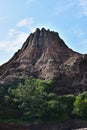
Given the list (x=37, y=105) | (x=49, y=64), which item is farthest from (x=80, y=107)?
(x=49, y=64)

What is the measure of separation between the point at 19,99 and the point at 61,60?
24.2m

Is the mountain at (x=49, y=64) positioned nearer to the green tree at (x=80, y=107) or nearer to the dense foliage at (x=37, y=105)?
the dense foliage at (x=37, y=105)

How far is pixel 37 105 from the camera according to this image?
57.3 m

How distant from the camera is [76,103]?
60.2 metres

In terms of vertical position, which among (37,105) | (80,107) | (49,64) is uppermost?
(49,64)

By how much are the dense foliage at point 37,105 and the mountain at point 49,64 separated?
815 cm

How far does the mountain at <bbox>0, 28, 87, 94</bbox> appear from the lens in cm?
7338

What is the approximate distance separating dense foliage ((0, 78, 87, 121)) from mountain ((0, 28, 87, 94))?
26.8 ft

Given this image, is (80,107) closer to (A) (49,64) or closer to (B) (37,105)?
(B) (37,105)

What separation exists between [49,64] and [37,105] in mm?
22340

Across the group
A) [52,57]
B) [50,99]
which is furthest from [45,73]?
[50,99]

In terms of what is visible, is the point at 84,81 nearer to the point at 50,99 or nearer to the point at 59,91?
the point at 59,91

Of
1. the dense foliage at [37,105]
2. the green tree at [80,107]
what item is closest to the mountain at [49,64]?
the dense foliage at [37,105]

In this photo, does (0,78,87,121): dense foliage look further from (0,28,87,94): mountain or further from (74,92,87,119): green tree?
(0,28,87,94): mountain
